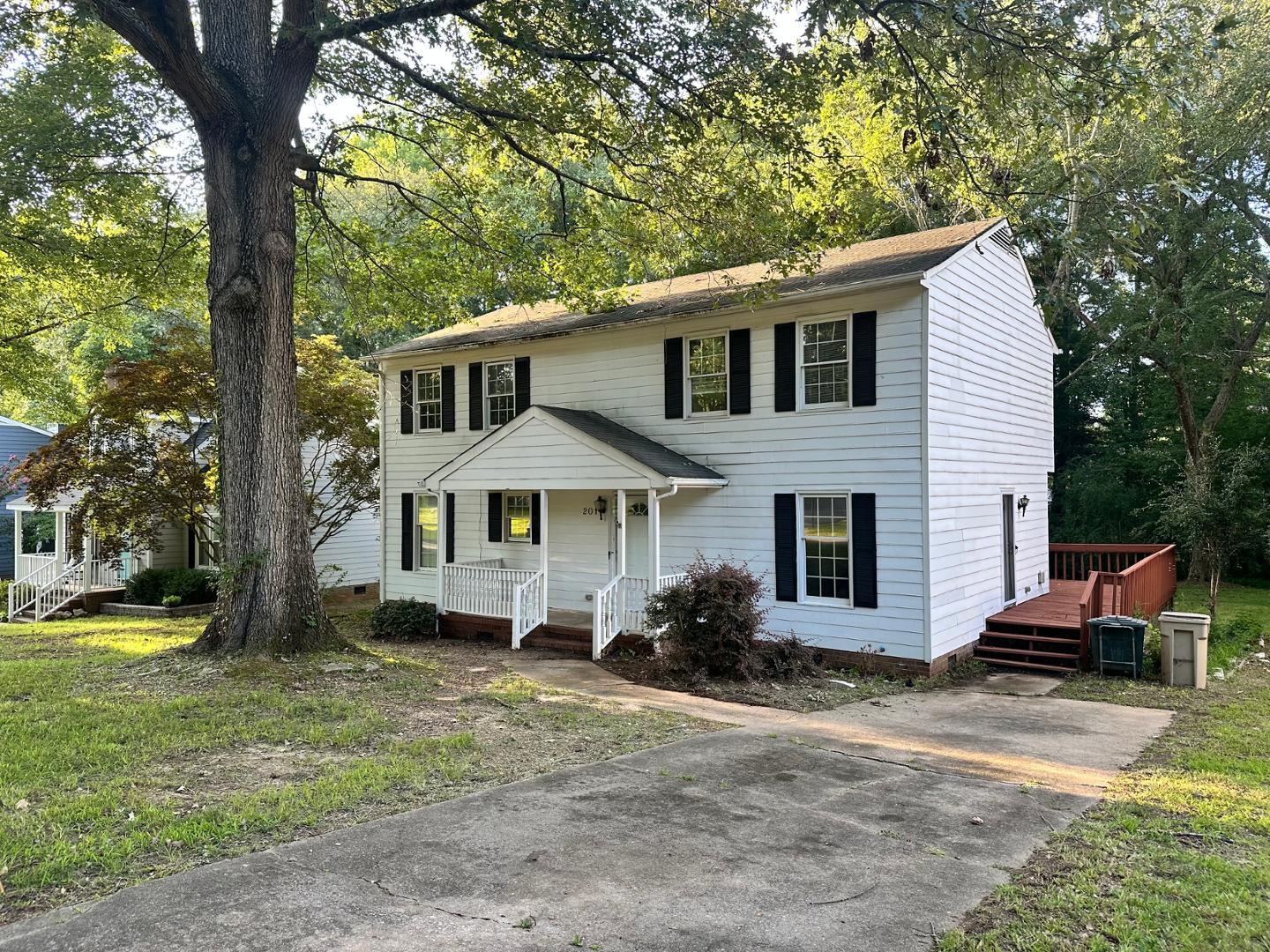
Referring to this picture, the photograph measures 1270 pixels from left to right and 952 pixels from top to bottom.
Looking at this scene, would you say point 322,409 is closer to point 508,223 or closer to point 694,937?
point 508,223

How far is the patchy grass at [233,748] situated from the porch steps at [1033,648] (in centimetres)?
623

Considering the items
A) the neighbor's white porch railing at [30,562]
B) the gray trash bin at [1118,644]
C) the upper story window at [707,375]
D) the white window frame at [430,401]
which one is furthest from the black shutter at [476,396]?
the neighbor's white porch railing at [30,562]

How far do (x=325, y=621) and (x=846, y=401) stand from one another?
7.71 metres

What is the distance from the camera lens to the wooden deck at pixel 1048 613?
12.1m

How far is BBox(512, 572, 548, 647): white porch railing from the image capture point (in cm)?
1311

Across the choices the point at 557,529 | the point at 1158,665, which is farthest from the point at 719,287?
the point at 1158,665

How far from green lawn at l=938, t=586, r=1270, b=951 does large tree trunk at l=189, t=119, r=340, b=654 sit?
821 centimetres

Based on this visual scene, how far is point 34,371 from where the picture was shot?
69.9ft

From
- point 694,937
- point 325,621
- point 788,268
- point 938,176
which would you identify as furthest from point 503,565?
point 694,937

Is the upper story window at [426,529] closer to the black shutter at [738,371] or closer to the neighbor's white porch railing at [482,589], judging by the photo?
the neighbor's white porch railing at [482,589]

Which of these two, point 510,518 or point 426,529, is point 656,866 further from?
point 426,529

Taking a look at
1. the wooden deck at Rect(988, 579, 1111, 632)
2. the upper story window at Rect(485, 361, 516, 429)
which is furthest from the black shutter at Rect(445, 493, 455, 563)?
the wooden deck at Rect(988, 579, 1111, 632)

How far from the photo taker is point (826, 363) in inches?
464

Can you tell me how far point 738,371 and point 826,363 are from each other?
4.80 ft
